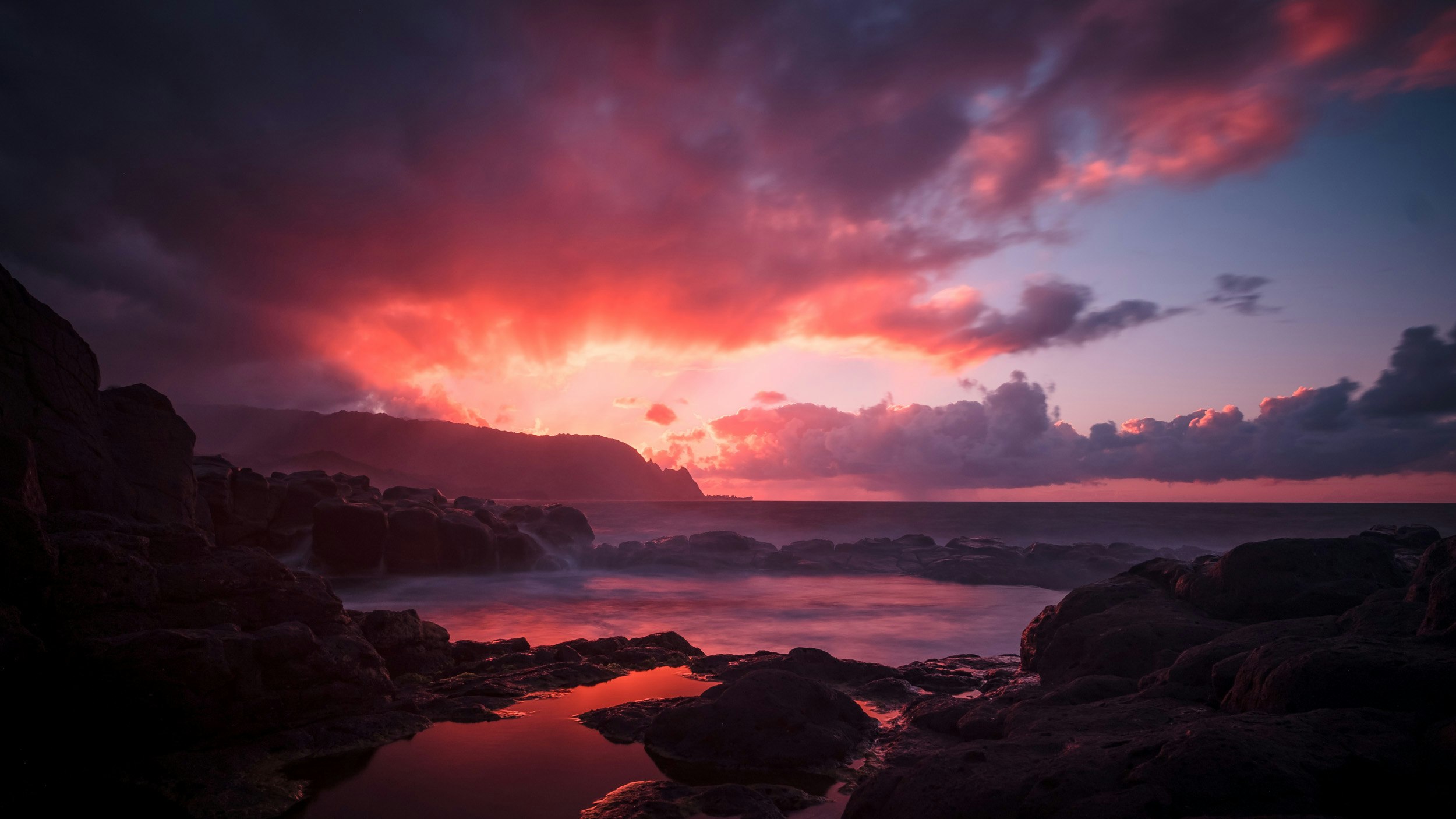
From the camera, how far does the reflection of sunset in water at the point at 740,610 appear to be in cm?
1627

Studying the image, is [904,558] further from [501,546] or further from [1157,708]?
[1157,708]

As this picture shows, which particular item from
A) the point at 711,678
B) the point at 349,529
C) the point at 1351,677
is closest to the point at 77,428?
the point at 711,678

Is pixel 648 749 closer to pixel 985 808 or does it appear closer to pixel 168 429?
pixel 985 808

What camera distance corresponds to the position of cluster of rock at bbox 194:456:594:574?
22.1 meters

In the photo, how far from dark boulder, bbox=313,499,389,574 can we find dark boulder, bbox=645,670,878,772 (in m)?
20.1

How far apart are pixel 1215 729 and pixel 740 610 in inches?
706

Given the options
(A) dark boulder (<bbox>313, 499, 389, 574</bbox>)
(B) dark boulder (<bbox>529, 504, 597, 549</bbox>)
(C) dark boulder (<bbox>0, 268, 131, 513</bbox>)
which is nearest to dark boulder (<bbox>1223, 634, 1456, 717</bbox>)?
(C) dark boulder (<bbox>0, 268, 131, 513</bbox>)

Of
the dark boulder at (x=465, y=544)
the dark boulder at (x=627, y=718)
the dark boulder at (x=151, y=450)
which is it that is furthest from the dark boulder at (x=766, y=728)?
the dark boulder at (x=465, y=544)

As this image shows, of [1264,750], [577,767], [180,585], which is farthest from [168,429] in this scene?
[1264,750]

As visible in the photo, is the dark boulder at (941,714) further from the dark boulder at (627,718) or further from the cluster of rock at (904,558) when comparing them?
the cluster of rock at (904,558)

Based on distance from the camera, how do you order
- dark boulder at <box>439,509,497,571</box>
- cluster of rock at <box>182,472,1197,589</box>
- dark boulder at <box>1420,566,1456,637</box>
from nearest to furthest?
dark boulder at <box>1420,566,1456,637</box>, cluster of rock at <box>182,472,1197,589</box>, dark boulder at <box>439,509,497,571</box>

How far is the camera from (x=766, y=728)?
7.25 meters

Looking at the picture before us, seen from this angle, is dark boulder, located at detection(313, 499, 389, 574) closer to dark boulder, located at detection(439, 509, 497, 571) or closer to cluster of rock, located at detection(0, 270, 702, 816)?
dark boulder, located at detection(439, 509, 497, 571)

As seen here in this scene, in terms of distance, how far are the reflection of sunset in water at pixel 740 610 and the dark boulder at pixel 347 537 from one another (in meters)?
1.25
